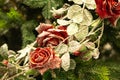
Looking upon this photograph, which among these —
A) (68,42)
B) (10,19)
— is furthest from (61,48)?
(10,19)

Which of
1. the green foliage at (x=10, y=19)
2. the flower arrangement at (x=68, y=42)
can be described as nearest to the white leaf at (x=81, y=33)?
the flower arrangement at (x=68, y=42)

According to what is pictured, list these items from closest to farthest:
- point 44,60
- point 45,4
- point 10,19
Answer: point 44,60, point 45,4, point 10,19

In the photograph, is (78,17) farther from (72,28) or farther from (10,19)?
(10,19)

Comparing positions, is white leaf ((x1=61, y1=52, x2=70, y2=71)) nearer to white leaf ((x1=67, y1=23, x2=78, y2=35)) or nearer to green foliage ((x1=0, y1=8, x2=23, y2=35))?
white leaf ((x1=67, y1=23, x2=78, y2=35))

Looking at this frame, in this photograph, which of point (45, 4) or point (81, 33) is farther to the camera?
point (45, 4)

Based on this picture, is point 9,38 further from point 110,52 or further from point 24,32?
point 110,52

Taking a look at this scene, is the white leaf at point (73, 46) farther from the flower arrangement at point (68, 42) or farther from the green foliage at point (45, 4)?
the green foliage at point (45, 4)

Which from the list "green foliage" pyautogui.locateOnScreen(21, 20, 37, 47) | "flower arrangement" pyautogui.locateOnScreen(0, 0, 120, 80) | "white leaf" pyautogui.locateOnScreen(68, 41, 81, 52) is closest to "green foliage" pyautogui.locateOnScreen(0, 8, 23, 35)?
"green foliage" pyautogui.locateOnScreen(21, 20, 37, 47)
